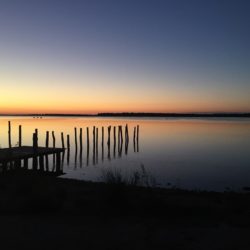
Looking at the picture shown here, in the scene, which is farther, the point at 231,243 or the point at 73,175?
the point at 73,175

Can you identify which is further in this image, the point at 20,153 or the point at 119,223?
the point at 20,153

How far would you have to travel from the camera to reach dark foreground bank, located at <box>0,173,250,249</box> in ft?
22.9

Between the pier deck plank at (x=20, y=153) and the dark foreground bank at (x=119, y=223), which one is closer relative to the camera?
the dark foreground bank at (x=119, y=223)

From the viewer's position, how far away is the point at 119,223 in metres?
8.20

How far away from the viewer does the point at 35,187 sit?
12383 mm

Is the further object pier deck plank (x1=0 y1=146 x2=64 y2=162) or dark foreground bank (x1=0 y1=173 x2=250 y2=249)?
pier deck plank (x1=0 y1=146 x2=64 y2=162)

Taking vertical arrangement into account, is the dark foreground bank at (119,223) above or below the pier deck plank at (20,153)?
above

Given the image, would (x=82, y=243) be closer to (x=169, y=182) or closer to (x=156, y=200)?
(x=156, y=200)

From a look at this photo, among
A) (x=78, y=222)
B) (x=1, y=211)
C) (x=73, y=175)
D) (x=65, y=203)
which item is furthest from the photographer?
(x=73, y=175)

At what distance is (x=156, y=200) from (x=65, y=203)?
8.24ft

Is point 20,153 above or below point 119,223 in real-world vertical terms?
below

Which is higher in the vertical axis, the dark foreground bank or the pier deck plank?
the dark foreground bank

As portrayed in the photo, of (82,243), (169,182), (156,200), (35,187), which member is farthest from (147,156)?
(82,243)

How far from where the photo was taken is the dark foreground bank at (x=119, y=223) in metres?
6.99
